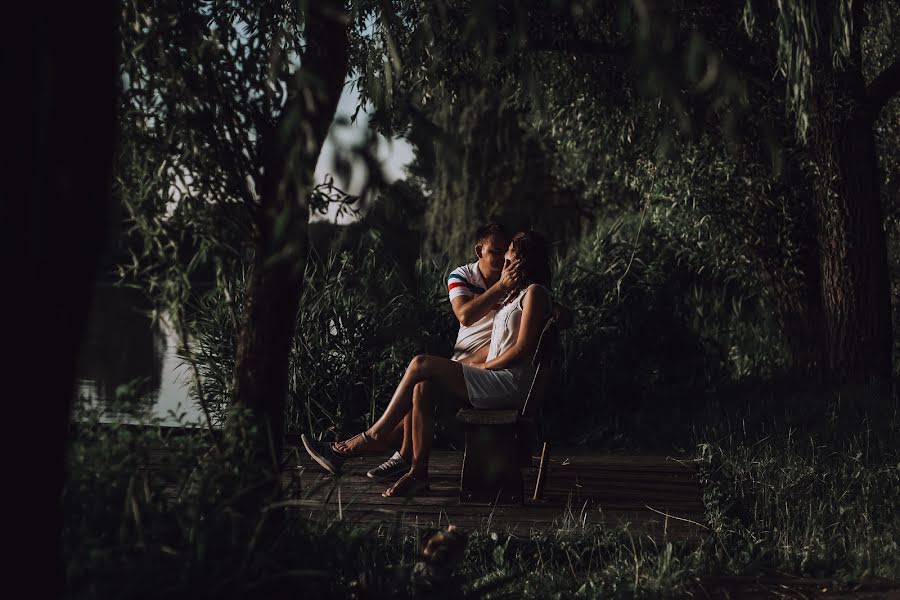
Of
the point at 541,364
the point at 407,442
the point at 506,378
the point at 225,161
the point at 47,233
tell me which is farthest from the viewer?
the point at 407,442

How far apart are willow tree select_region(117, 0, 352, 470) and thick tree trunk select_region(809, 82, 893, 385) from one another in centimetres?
620

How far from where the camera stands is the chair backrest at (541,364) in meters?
5.31

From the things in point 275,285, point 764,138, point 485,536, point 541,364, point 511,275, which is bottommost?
point 485,536

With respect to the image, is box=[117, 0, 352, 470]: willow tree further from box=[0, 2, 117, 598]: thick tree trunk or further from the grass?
box=[0, 2, 117, 598]: thick tree trunk

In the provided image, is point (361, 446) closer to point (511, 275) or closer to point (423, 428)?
point (423, 428)

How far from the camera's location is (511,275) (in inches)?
220

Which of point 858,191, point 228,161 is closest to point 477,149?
point 858,191

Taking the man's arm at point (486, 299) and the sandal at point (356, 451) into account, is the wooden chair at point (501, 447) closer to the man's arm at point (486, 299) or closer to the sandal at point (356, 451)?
the man's arm at point (486, 299)

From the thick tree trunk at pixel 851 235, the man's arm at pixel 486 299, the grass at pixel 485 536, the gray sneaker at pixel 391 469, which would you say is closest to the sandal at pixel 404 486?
the gray sneaker at pixel 391 469

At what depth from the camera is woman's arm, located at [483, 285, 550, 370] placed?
17.7 ft

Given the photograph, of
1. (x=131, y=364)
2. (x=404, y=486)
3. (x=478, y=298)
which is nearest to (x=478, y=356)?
(x=478, y=298)

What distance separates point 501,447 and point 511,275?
968 mm

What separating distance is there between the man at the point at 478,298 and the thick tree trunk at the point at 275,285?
224cm

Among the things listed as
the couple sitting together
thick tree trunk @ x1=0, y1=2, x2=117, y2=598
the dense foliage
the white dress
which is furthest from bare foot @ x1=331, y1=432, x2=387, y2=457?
thick tree trunk @ x1=0, y1=2, x2=117, y2=598
